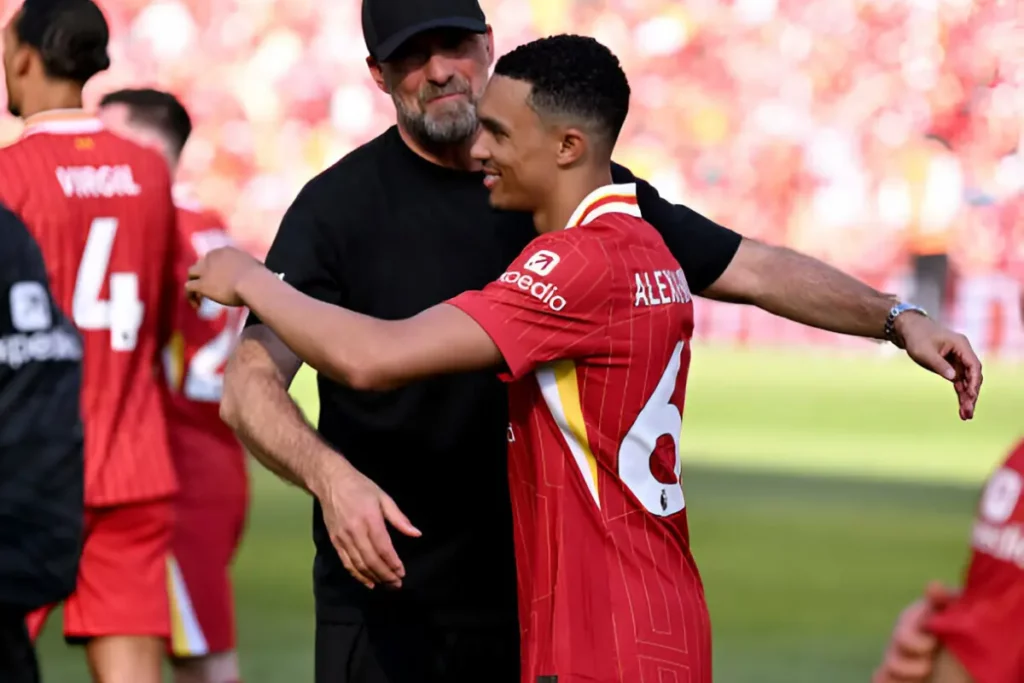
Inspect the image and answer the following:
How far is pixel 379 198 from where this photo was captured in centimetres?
416

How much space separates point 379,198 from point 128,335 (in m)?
1.91

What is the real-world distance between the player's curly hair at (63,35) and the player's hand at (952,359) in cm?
302

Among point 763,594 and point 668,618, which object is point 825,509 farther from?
point 668,618

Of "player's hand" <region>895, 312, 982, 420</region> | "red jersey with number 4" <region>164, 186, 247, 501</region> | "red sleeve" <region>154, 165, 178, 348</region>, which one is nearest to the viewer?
"player's hand" <region>895, 312, 982, 420</region>

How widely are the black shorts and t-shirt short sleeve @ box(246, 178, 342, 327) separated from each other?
0.79 m

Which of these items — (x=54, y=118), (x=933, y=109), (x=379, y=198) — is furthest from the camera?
(x=933, y=109)

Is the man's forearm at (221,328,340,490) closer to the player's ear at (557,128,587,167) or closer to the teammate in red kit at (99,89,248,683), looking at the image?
the player's ear at (557,128,587,167)

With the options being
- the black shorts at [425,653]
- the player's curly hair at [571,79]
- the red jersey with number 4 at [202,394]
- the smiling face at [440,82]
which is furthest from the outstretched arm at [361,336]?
the red jersey with number 4 at [202,394]

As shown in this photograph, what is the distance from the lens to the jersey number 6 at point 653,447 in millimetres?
3439

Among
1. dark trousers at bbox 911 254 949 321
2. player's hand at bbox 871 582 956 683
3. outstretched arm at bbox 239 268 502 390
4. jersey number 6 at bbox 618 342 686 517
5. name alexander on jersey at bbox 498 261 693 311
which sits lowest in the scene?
player's hand at bbox 871 582 956 683

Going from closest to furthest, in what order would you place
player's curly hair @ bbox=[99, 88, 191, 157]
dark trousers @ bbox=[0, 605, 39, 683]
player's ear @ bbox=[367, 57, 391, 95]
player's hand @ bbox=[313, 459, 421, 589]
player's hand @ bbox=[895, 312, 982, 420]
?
player's hand @ bbox=[313, 459, 421, 589], dark trousers @ bbox=[0, 605, 39, 683], player's hand @ bbox=[895, 312, 982, 420], player's ear @ bbox=[367, 57, 391, 95], player's curly hair @ bbox=[99, 88, 191, 157]

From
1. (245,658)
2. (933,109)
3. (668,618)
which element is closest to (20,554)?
(668,618)

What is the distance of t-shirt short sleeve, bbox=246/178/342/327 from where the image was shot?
3975 millimetres

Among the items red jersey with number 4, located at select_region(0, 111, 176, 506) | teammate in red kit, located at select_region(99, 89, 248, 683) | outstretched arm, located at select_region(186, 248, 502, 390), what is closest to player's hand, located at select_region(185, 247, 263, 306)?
outstretched arm, located at select_region(186, 248, 502, 390)
